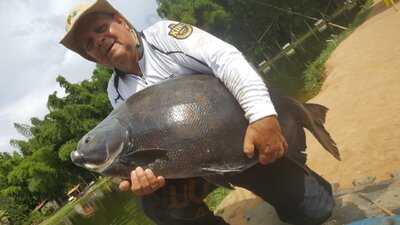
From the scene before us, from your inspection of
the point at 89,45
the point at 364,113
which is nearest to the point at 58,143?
the point at 364,113

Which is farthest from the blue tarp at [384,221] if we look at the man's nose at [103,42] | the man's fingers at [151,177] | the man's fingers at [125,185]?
the man's nose at [103,42]

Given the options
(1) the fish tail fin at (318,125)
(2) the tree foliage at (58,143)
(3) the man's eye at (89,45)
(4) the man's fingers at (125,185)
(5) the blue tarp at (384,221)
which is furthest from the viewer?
(2) the tree foliage at (58,143)

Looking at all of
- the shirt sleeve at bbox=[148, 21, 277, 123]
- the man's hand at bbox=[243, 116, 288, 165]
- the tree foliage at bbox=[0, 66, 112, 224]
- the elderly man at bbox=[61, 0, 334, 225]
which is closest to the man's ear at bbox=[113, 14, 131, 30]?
the elderly man at bbox=[61, 0, 334, 225]

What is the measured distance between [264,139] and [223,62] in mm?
→ 581

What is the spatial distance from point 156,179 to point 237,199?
11.0 feet

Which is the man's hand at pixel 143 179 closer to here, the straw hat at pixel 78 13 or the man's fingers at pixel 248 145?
the man's fingers at pixel 248 145

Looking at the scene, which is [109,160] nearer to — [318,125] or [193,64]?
[193,64]

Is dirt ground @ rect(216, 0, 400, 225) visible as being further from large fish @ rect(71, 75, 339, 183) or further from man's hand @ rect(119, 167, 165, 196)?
man's hand @ rect(119, 167, 165, 196)

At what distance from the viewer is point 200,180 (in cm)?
364

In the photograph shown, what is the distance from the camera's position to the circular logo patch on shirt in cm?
327

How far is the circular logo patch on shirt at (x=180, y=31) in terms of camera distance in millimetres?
3272

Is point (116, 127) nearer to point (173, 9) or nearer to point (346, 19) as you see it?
point (346, 19)

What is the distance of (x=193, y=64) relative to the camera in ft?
11.0

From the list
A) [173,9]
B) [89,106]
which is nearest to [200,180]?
[89,106]
